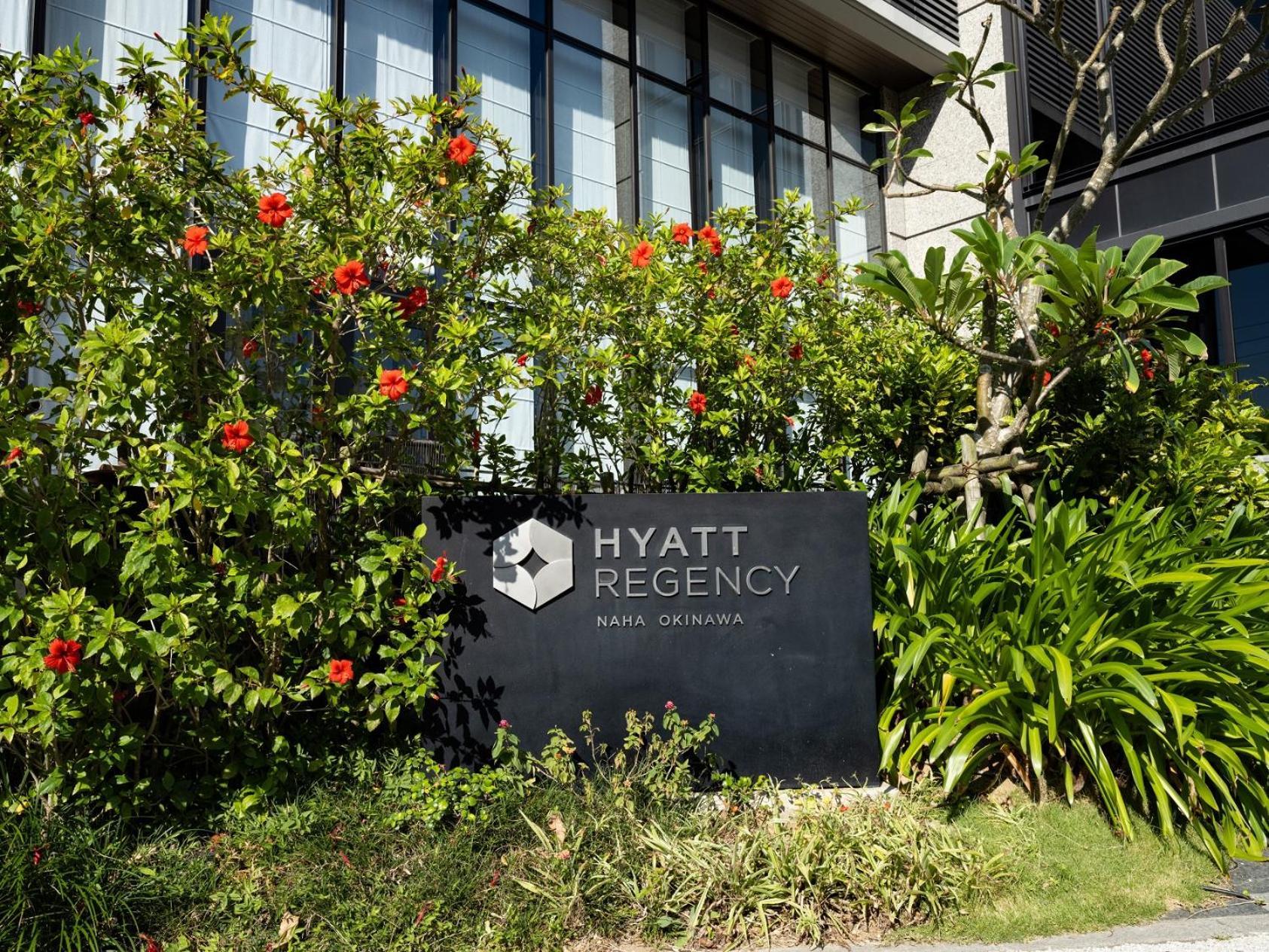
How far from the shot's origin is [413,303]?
474 centimetres

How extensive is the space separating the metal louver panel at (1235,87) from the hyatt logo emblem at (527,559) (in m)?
13.6

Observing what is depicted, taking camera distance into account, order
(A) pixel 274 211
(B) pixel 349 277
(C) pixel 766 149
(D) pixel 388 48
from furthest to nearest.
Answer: (C) pixel 766 149 → (D) pixel 388 48 → (B) pixel 349 277 → (A) pixel 274 211

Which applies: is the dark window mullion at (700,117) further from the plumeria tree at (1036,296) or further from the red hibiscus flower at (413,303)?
the red hibiscus flower at (413,303)

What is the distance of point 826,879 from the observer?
154 inches

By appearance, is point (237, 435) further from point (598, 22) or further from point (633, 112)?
point (598, 22)

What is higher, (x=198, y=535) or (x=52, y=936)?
(x=198, y=535)

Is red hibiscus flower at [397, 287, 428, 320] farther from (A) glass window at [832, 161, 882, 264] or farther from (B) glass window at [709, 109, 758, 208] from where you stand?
(A) glass window at [832, 161, 882, 264]

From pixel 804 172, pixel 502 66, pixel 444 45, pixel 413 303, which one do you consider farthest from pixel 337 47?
pixel 804 172

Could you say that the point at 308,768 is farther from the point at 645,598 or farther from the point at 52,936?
the point at 645,598

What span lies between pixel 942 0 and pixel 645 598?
10521 mm

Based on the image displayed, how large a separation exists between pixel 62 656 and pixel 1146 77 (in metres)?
15.5

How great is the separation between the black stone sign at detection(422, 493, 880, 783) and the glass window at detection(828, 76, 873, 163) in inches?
336

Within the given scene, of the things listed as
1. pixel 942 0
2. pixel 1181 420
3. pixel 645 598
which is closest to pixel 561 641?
pixel 645 598

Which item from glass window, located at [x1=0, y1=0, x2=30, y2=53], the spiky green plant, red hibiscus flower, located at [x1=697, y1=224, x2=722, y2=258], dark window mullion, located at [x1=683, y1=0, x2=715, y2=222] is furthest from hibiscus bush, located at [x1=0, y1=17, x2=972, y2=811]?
dark window mullion, located at [x1=683, y1=0, x2=715, y2=222]
